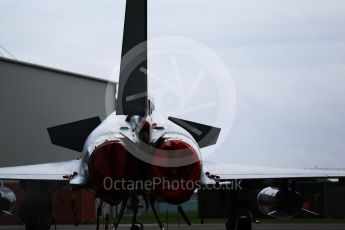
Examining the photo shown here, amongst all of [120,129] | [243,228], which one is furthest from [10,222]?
[120,129]

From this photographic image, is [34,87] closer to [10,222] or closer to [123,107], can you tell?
[10,222]

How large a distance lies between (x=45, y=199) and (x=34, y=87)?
2126 centimetres

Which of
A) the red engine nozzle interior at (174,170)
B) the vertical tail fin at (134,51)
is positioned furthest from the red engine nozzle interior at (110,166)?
the vertical tail fin at (134,51)

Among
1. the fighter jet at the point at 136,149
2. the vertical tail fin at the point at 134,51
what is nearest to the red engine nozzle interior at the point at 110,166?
the fighter jet at the point at 136,149

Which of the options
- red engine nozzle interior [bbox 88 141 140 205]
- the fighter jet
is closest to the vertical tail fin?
the fighter jet

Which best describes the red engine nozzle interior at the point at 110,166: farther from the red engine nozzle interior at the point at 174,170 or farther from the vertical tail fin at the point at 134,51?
the vertical tail fin at the point at 134,51

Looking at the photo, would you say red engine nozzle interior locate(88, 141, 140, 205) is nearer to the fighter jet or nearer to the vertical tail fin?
the fighter jet

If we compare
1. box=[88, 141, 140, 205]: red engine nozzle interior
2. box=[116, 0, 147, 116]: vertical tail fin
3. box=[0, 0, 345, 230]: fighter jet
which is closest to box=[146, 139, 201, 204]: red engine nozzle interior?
box=[0, 0, 345, 230]: fighter jet

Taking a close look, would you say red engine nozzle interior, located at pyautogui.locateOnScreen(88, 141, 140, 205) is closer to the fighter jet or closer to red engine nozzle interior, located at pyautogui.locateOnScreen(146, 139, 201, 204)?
the fighter jet

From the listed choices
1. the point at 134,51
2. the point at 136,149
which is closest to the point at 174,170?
the point at 136,149

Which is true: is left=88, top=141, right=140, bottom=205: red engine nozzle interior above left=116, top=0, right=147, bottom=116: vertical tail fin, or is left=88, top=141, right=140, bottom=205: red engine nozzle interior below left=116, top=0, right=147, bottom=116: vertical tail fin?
below

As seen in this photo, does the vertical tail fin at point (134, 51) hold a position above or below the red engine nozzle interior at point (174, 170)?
above

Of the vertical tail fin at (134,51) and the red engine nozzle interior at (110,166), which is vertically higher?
the vertical tail fin at (134,51)

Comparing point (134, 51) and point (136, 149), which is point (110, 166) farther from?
point (134, 51)
